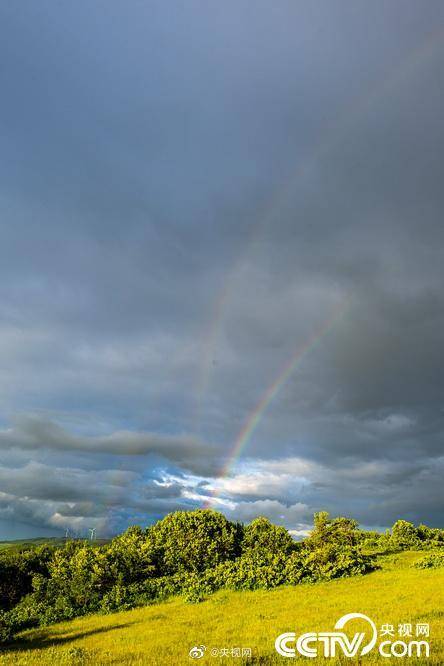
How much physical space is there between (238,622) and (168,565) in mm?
29951

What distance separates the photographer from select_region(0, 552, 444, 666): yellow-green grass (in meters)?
22.2

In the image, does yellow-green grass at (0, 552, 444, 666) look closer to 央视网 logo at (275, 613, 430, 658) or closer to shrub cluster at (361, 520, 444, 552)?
央视网 logo at (275, 613, 430, 658)

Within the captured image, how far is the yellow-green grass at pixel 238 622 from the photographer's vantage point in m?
22.2

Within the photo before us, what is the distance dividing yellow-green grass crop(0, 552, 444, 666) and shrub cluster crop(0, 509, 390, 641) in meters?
2.77

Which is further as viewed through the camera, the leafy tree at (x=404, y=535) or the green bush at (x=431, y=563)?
the leafy tree at (x=404, y=535)

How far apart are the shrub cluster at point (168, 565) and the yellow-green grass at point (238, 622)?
2769 millimetres

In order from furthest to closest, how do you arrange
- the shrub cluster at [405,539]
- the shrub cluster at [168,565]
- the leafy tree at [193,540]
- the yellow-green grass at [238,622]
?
the shrub cluster at [405,539], the leafy tree at [193,540], the shrub cluster at [168,565], the yellow-green grass at [238,622]

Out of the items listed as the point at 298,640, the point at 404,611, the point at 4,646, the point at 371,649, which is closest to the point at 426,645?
the point at 371,649

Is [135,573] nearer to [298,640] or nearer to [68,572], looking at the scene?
[68,572]

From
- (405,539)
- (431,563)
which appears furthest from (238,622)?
(405,539)

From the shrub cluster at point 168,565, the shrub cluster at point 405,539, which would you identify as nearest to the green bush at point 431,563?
the shrub cluster at point 168,565

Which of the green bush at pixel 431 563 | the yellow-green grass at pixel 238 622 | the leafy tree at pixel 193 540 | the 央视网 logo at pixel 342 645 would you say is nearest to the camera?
the 央视网 logo at pixel 342 645

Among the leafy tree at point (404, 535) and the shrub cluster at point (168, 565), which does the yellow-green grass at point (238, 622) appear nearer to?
the shrub cluster at point (168, 565)

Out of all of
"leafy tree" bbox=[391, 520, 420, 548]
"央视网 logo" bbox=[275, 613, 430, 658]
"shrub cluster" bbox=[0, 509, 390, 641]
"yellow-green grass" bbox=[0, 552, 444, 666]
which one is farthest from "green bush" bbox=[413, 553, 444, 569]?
"央视网 logo" bbox=[275, 613, 430, 658]
